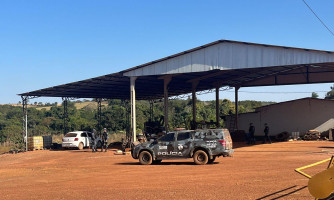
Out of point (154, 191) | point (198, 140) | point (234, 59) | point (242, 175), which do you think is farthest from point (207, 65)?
point (154, 191)

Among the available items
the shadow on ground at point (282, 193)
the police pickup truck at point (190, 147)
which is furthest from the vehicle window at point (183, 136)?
the shadow on ground at point (282, 193)

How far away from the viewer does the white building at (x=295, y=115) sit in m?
38.1

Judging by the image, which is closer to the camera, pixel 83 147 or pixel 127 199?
pixel 127 199

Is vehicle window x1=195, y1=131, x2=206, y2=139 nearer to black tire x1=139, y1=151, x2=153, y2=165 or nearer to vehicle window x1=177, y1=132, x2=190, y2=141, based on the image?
vehicle window x1=177, y1=132, x2=190, y2=141

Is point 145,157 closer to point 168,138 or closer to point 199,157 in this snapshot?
point 168,138

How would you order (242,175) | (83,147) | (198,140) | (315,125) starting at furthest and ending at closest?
(315,125) < (83,147) < (198,140) < (242,175)

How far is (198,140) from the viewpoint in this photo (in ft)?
57.7

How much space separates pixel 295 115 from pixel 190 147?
24994mm

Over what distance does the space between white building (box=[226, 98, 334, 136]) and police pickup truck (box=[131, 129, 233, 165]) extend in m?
23.5

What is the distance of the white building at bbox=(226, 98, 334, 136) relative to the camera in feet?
125

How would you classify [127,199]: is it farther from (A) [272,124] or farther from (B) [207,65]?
(A) [272,124]

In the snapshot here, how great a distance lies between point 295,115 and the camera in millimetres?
39656

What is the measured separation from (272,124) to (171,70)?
18.3 m

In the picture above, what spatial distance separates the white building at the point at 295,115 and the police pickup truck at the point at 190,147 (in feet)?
76.9
